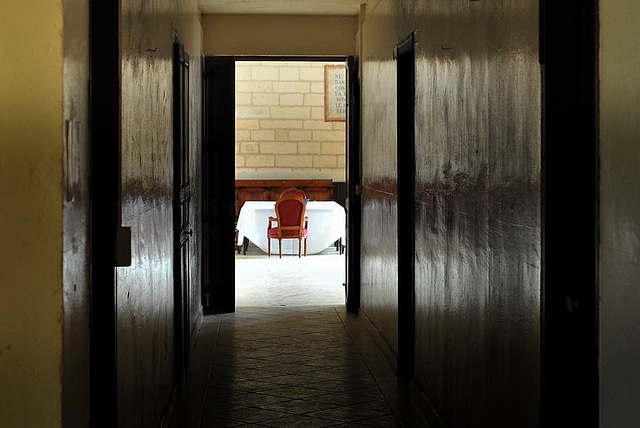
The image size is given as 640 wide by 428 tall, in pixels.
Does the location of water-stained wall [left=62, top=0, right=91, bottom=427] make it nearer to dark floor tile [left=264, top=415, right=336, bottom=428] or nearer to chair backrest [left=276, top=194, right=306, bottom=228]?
dark floor tile [left=264, top=415, right=336, bottom=428]

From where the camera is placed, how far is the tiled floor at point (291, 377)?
175 inches

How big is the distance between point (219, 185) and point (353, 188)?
50.1 inches

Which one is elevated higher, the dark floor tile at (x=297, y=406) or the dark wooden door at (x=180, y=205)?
the dark wooden door at (x=180, y=205)

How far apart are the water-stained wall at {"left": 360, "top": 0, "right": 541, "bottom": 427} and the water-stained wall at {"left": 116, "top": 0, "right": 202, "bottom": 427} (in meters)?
1.29

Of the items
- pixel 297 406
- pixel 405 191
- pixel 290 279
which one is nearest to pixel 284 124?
pixel 290 279

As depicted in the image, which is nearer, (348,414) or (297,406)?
(348,414)

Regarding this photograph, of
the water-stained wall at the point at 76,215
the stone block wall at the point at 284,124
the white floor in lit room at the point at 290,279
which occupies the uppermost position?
the stone block wall at the point at 284,124

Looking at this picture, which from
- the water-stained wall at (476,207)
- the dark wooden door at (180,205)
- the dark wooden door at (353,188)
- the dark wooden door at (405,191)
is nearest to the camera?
the water-stained wall at (476,207)

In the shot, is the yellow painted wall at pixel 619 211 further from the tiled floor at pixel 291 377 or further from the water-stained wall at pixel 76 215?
the tiled floor at pixel 291 377

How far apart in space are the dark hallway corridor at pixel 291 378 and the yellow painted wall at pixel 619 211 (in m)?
2.43

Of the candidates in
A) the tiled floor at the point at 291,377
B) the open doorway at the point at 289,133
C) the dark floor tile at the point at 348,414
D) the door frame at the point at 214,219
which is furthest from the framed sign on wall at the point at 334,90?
the dark floor tile at the point at 348,414

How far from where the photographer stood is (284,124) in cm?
1295

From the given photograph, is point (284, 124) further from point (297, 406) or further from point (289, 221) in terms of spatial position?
point (297, 406)

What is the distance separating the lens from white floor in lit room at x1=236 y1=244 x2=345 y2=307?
27.3 feet
